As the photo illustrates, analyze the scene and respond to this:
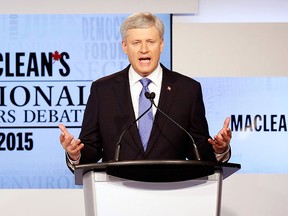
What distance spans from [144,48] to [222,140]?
0.57m

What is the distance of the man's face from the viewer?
2.78 meters

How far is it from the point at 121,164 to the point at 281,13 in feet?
8.84

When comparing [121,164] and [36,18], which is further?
[36,18]

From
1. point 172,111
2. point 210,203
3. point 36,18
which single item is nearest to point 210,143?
point 172,111

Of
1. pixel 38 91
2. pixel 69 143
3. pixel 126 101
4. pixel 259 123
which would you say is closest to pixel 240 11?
pixel 259 123

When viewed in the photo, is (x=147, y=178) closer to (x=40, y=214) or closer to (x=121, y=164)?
(x=121, y=164)

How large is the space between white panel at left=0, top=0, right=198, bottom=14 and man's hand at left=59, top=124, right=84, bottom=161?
80.3 inches

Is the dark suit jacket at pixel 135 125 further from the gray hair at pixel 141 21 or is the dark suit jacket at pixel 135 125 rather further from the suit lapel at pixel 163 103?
the gray hair at pixel 141 21

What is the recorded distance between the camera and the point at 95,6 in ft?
14.3

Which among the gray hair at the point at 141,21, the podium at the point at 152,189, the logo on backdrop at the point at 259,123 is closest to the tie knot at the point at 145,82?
the gray hair at the point at 141,21

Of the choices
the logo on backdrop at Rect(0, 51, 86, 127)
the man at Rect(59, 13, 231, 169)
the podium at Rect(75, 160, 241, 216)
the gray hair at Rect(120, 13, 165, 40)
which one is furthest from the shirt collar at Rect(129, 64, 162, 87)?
the logo on backdrop at Rect(0, 51, 86, 127)

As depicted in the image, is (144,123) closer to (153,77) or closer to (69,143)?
(153,77)

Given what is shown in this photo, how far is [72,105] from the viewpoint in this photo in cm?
436

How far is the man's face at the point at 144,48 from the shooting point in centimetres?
278
